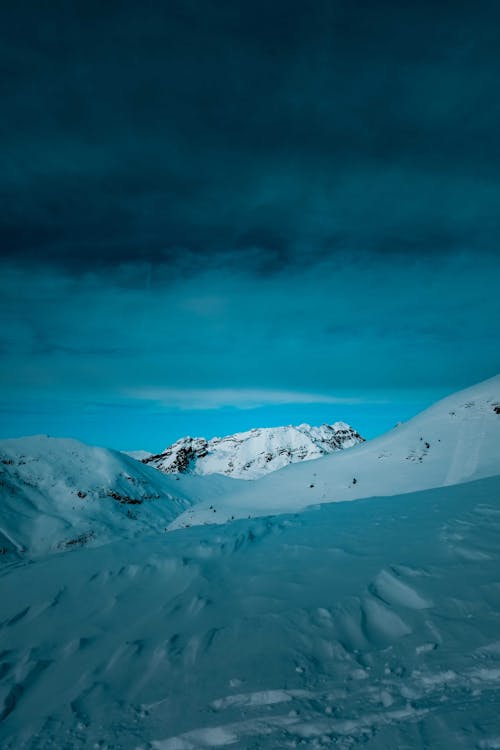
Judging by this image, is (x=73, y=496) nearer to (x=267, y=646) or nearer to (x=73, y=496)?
(x=73, y=496)

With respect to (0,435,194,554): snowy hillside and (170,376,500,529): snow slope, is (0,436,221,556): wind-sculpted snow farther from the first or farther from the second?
(170,376,500,529): snow slope

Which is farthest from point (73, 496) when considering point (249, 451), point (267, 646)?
point (249, 451)

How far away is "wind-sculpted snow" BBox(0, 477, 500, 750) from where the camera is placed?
2.89m

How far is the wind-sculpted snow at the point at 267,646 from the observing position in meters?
2.89

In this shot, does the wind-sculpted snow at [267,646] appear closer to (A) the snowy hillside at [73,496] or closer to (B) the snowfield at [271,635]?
(B) the snowfield at [271,635]

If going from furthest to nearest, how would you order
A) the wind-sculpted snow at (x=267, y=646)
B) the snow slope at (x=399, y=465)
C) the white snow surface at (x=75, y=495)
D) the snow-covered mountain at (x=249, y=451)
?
the snow-covered mountain at (x=249, y=451)
the white snow surface at (x=75, y=495)
the snow slope at (x=399, y=465)
the wind-sculpted snow at (x=267, y=646)

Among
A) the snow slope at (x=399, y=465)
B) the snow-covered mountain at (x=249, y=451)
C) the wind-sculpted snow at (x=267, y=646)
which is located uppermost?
the snow-covered mountain at (x=249, y=451)

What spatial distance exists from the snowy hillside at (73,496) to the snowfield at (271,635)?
16.9 m

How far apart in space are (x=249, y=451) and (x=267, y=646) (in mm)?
96066

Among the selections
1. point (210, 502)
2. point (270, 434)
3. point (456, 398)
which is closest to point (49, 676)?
point (210, 502)

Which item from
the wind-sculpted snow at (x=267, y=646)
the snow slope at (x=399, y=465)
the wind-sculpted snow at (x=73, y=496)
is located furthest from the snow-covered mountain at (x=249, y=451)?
the wind-sculpted snow at (x=267, y=646)

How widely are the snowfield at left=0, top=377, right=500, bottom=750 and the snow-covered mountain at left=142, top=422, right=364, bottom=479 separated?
76654 mm

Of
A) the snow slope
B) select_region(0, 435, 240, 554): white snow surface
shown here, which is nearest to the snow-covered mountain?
select_region(0, 435, 240, 554): white snow surface

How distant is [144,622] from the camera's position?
4738 millimetres
